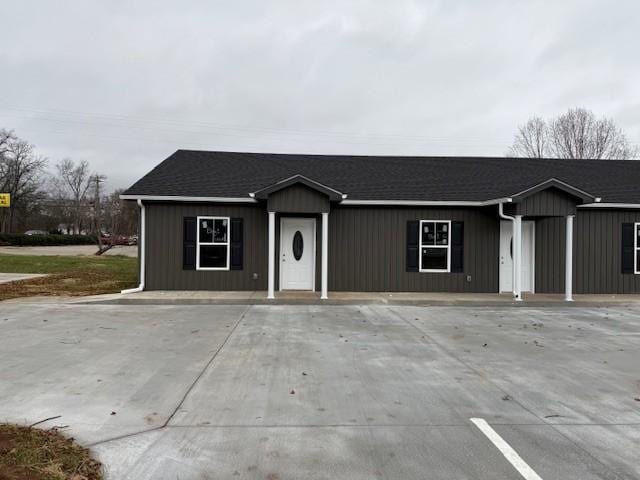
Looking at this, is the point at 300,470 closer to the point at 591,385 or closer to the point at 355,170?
the point at 591,385

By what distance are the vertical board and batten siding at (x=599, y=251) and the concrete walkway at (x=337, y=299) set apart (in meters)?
0.87

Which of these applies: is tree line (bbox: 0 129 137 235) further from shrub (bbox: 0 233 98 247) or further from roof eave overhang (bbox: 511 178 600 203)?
roof eave overhang (bbox: 511 178 600 203)

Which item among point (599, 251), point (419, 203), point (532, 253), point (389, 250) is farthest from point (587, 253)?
point (389, 250)

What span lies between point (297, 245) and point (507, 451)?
998cm

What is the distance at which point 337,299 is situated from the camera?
11.4 meters

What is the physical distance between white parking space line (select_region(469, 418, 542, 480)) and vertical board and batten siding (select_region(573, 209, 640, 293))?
10928 millimetres

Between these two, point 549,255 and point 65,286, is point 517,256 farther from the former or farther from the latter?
point 65,286

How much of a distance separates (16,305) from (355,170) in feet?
32.0

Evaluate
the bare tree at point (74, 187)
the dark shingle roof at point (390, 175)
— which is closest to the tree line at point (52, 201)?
the bare tree at point (74, 187)

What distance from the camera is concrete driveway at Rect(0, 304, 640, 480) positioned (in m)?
3.32

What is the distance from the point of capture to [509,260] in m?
13.3

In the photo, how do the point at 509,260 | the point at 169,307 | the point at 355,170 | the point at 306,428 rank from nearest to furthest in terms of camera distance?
the point at 306,428 → the point at 169,307 → the point at 509,260 → the point at 355,170

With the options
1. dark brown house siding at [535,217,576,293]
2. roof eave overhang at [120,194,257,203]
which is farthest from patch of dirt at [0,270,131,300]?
dark brown house siding at [535,217,576,293]

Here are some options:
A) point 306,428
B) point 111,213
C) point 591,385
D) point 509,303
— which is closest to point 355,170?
point 509,303
